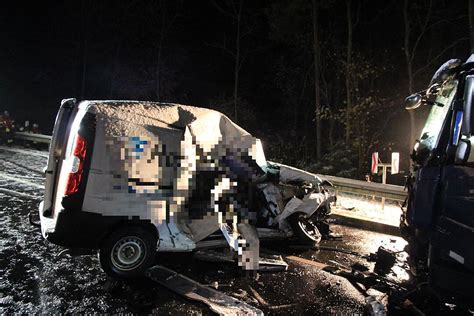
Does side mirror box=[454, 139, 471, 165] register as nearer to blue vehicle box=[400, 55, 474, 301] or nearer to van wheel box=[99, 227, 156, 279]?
blue vehicle box=[400, 55, 474, 301]

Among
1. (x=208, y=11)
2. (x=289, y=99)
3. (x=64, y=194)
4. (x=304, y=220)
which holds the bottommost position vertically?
(x=304, y=220)

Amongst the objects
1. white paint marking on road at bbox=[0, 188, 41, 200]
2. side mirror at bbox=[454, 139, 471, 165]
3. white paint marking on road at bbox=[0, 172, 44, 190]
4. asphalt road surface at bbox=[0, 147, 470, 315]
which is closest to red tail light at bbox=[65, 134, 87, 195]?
asphalt road surface at bbox=[0, 147, 470, 315]

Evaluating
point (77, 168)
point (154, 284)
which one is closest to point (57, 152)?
point (77, 168)

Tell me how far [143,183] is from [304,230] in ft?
9.17

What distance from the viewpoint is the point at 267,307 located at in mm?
4254

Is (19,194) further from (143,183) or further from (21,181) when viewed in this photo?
(143,183)

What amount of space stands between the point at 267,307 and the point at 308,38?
15765 mm

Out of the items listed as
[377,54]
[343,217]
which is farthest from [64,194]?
[377,54]

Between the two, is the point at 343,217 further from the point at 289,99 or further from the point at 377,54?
the point at 289,99

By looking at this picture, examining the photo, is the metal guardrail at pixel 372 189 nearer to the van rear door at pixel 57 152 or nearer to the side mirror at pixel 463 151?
the side mirror at pixel 463 151

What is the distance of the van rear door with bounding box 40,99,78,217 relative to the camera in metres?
4.68

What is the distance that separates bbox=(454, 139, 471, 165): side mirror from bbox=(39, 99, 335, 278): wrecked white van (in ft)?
8.55

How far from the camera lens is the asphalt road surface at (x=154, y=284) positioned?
4.12 metres

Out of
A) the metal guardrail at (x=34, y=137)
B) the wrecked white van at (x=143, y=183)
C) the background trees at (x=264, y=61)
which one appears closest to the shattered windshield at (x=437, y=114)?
the wrecked white van at (x=143, y=183)
